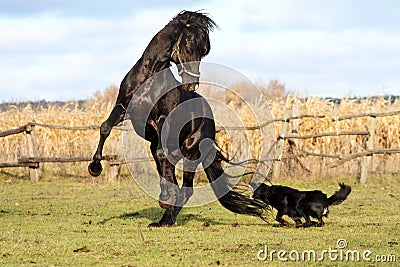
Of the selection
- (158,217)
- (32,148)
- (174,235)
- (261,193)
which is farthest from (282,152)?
(174,235)

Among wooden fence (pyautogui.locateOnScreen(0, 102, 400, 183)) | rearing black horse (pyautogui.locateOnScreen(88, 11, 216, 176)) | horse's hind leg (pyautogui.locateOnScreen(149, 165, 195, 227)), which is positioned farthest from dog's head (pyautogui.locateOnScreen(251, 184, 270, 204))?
wooden fence (pyautogui.locateOnScreen(0, 102, 400, 183))

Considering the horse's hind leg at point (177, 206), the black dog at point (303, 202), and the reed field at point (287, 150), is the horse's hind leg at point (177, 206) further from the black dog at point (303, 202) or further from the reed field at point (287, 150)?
the reed field at point (287, 150)

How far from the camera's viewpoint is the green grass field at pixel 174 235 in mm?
5934

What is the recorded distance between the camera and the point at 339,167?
15.8m

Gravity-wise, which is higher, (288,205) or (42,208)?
(288,205)

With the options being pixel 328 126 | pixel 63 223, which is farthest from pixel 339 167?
pixel 63 223

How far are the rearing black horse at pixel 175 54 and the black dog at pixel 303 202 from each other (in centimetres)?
191

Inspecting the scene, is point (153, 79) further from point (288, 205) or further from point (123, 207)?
point (123, 207)

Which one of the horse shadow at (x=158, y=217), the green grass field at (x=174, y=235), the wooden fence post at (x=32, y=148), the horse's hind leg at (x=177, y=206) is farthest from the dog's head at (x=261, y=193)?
the wooden fence post at (x=32, y=148)

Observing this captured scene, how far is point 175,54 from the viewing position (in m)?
7.64

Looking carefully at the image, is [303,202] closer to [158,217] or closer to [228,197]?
[228,197]

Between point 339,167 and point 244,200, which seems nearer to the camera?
point 244,200

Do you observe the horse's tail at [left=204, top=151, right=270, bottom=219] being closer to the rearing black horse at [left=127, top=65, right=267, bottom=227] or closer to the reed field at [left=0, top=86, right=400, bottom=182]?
the rearing black horse at [left=127, top=65, right=267, bottom=227]

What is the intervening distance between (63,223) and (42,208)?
93.6 inches
